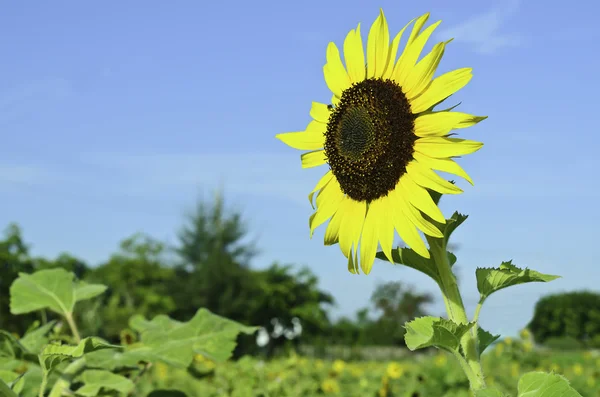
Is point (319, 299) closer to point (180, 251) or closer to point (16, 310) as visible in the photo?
point (180, 251)

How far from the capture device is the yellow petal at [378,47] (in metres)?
1.88

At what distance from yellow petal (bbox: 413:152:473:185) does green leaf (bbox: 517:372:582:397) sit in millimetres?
451

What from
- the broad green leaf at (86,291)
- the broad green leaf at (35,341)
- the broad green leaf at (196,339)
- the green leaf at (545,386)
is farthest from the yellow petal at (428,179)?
the broad green leaf at (35,341)

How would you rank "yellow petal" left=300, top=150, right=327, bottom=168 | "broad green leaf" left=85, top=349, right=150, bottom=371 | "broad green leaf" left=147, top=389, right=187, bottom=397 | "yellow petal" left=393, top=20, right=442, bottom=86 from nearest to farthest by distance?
1. "yellow petal" left=393, top=20, right=442, bottom=86
2. "yellow petal" left=300, top=150, right=327, bottom=168
3. "broad green leaf" left=85, top=349, right=150, bottom=371
4. "broad green leaf" left=147, top=389, right=187, bottom=397

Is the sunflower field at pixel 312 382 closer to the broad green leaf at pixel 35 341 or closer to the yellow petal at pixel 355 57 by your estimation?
the broad green leaf at pixel 35 341

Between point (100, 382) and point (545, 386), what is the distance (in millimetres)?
1270

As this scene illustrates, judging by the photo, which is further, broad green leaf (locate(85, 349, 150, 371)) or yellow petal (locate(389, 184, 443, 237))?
broad green leaf (locate(85, 349, 150, 371))

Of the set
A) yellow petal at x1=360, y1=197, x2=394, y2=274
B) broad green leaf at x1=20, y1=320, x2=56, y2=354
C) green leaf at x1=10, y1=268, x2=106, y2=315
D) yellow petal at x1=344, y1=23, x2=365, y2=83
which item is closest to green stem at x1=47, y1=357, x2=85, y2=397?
broad green leaf at x1=20, y1=320, x2=56, y2=354

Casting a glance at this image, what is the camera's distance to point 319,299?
41.1m

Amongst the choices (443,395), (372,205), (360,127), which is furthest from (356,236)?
(443,395)

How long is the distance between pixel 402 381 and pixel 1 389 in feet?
9.97

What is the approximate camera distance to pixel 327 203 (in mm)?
1986

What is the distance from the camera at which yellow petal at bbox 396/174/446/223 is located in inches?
65.8

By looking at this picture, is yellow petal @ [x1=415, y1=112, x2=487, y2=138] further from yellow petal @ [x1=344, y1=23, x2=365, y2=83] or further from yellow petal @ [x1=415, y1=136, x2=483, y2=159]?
yellow petal @ [x1=344, y1=23, x2=365, y2=83]
